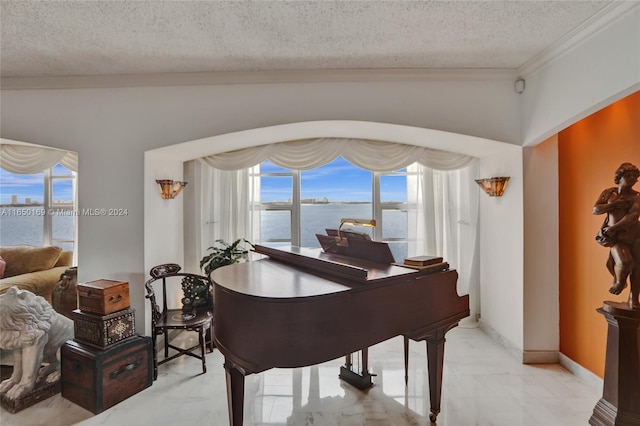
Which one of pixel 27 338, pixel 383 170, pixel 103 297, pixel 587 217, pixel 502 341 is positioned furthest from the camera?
pixel 383 170

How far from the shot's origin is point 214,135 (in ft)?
9.98

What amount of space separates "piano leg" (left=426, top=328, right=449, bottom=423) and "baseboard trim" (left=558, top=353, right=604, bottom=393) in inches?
57.7

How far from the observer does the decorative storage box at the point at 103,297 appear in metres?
2.38

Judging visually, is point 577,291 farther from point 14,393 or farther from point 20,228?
point 20,228

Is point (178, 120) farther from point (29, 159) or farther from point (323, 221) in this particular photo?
point (29, 159)

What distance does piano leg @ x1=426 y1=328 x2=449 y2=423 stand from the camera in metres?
2.02

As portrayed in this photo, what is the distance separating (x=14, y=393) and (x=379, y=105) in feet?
12.2

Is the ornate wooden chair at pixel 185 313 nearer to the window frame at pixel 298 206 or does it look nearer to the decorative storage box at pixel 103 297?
the decorative storage box at pixel 103 297

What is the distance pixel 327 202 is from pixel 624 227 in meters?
2.81

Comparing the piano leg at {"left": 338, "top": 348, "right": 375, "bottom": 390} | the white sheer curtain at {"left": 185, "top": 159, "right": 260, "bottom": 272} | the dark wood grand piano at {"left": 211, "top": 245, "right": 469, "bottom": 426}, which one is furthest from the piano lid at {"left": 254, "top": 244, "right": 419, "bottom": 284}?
the white sheer curtain at {"left": 185, "top": 159, "right": 260, "bottom": 272}

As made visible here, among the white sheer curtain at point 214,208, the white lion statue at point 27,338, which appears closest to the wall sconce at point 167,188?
the white sheer curtain at point 214,208

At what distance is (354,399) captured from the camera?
Answer: 94.3 inches

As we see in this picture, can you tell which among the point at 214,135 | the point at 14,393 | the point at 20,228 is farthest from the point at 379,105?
the point at 20,228

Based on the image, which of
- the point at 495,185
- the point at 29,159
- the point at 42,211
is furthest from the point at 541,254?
the point at 42,211
